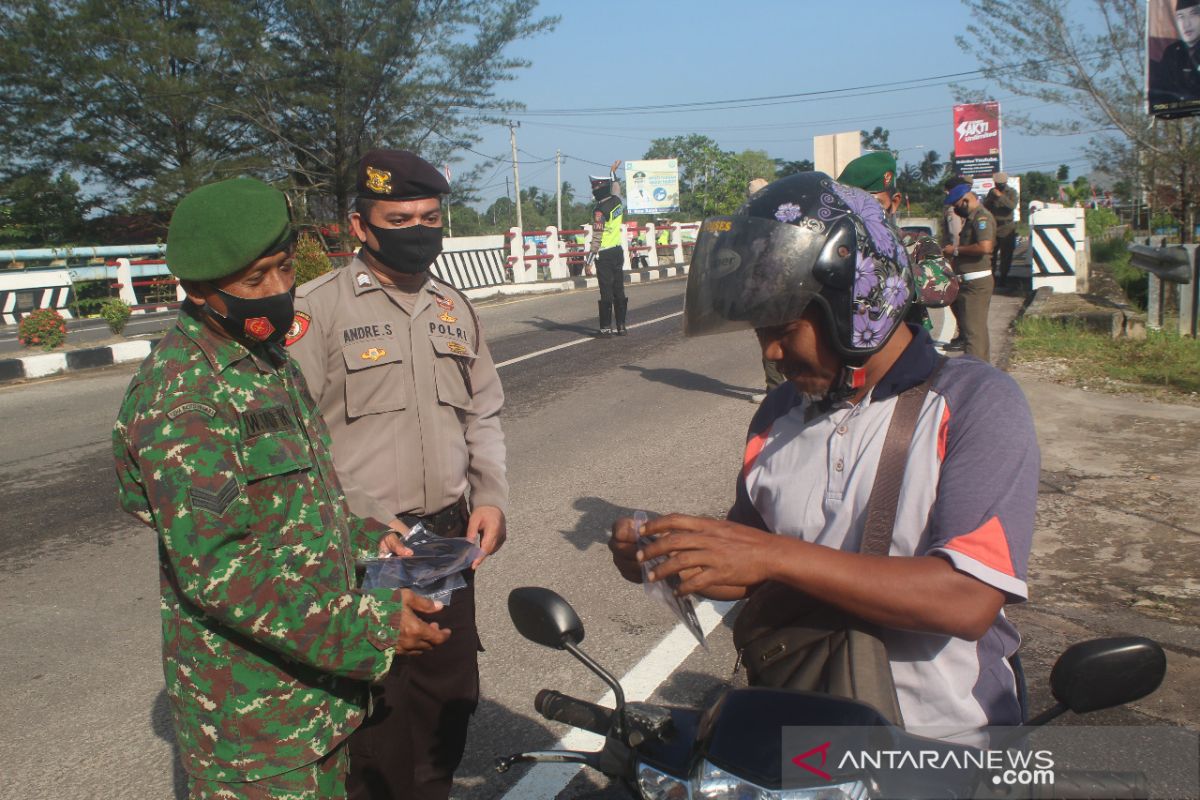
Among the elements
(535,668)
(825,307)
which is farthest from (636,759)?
(535,668)

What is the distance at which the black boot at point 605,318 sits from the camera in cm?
1355

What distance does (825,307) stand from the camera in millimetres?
1688

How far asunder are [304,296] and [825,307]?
5.40 ft

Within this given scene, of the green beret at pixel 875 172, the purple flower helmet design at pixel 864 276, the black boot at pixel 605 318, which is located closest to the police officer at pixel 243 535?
the purple flower helmet design at pixel 864 276

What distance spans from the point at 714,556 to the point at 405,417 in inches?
57.8

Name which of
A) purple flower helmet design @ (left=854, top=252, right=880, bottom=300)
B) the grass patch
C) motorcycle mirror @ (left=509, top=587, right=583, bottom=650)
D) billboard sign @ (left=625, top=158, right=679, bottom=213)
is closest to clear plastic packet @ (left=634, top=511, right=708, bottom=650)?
motorcycle mirror @ (left=509, top=587, right=583, bottom=650)

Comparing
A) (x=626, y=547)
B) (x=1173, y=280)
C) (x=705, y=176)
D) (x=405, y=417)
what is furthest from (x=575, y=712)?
(x=705, y=176)

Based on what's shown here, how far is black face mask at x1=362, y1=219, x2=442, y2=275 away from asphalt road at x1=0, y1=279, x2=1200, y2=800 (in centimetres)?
154

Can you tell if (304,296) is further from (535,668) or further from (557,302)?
(557,302)

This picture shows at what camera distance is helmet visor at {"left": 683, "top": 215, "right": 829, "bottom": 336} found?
168cm

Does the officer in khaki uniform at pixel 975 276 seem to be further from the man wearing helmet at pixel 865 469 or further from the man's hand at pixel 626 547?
the man's hand at pixel 626 547

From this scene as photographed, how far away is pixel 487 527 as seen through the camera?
2.86m

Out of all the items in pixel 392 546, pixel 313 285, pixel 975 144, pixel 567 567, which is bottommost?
pixel 567 567

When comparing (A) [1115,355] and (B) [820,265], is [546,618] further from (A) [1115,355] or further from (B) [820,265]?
(A) [1115,355]
